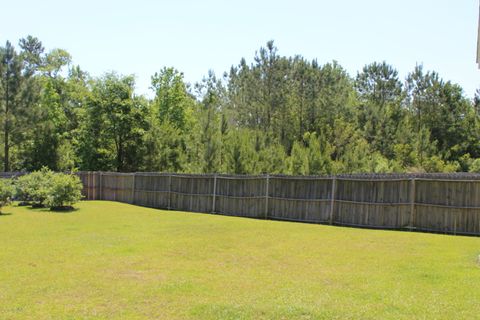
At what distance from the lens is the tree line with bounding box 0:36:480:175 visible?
2698 cm

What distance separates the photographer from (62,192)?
20469mm

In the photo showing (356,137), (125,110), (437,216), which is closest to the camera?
(437,216)

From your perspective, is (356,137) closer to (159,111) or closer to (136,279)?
(159,111)

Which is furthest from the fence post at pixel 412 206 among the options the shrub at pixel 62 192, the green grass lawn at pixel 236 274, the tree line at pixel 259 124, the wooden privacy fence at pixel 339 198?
the shrub at pixel 62 192

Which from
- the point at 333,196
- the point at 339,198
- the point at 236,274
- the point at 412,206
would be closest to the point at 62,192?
the point at 333,196

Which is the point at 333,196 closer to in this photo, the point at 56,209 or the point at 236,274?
the point at 236,274

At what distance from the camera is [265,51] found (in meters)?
38.8

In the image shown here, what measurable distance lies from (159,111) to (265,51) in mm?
13617

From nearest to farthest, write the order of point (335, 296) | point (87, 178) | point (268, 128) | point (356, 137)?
point (335, 296) → point (87, 178) → point (356, 137) → point (268, 128)

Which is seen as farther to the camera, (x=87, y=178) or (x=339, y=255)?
(x=87, y=178)

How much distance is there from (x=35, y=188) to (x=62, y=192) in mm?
2439

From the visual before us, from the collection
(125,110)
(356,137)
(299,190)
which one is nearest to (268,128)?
(356,137)

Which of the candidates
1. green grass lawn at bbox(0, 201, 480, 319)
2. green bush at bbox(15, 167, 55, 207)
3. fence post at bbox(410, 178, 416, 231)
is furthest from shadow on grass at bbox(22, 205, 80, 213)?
fence post at bbox(410, 178, 416, 231)

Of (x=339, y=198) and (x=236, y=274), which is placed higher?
(x=339, y=198)
